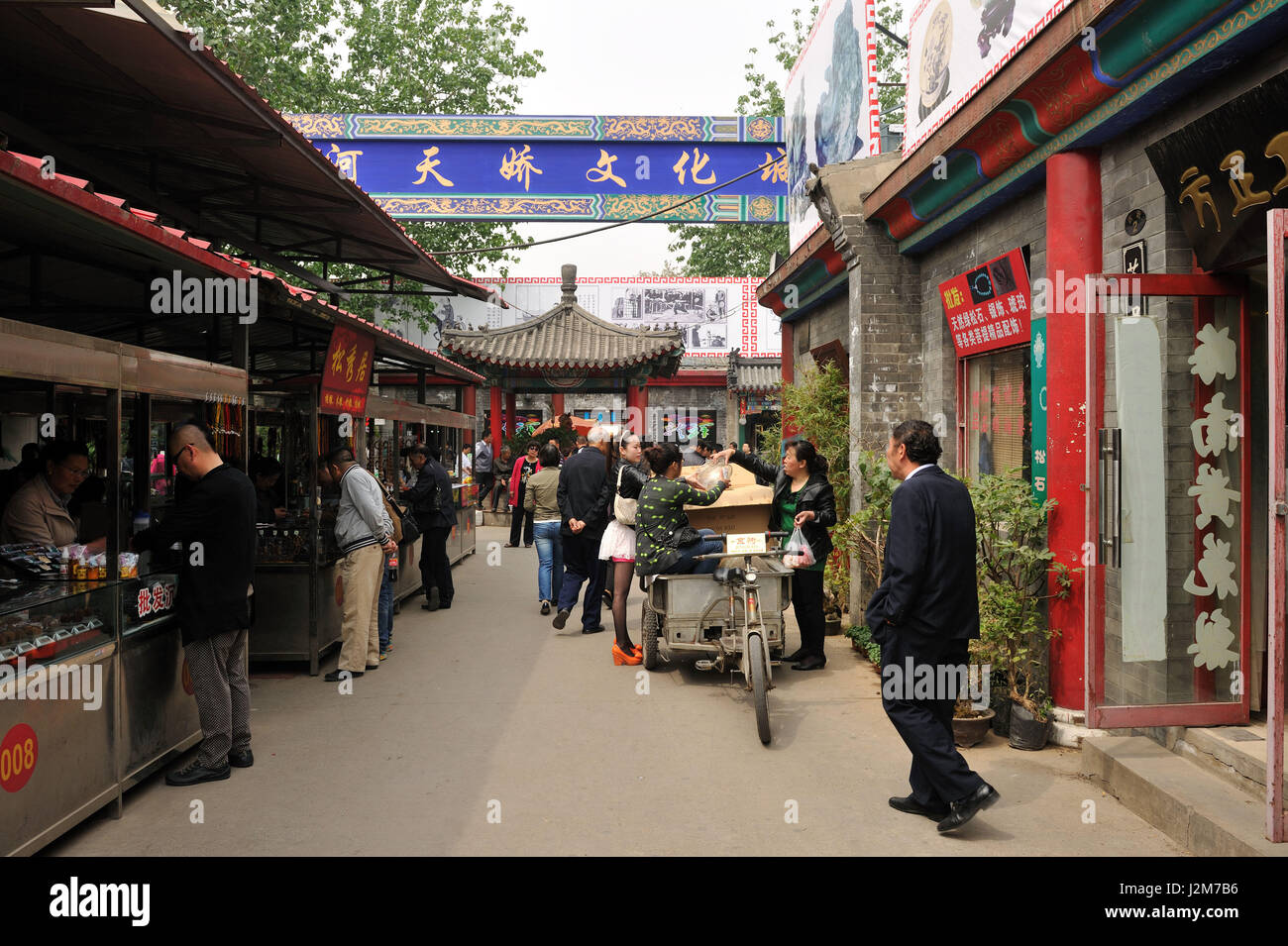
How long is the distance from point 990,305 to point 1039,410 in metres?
1.28

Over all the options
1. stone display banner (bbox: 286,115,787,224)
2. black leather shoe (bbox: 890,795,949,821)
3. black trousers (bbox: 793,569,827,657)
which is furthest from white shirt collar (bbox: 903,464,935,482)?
stone display banner (bbox: 286,115,787,224)

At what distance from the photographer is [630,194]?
1213 centimetres

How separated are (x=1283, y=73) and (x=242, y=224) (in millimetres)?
7673

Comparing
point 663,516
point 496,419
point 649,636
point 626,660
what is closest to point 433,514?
point 626,660

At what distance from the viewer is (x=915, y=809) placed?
430 centimetres

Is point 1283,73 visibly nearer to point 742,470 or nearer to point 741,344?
point 742,470

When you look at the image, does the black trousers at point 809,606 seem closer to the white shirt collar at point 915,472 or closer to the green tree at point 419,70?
the white shirt collar at point 915,472

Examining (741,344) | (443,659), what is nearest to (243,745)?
(443,659)

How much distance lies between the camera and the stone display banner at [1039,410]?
212 inches

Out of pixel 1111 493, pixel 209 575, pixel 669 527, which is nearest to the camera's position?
pixel 1111 493

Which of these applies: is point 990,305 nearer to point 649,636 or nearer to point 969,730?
point 969,730

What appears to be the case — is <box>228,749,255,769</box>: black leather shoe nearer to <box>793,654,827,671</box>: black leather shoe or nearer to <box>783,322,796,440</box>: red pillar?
<box>793,654,827,671</box>: black leather shoe

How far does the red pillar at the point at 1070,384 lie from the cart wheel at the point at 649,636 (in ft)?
9.50

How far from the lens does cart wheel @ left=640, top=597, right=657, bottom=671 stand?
23.2ft
